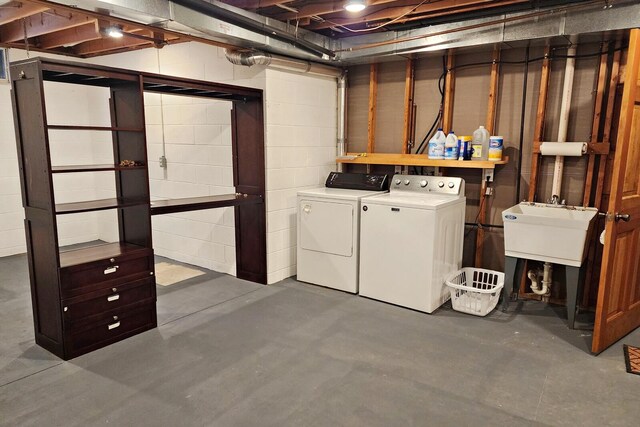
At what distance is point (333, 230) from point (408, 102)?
1536 mm

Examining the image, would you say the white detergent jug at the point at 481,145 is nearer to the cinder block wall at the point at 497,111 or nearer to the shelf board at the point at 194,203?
the cinder block wall at the point at 497,111

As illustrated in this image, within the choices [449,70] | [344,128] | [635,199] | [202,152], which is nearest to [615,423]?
[635,199]

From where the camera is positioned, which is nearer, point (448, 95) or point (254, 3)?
point (254, 3)

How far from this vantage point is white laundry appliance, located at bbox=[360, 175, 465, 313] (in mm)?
3551

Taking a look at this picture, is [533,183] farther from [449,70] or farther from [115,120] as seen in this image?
[115,120]

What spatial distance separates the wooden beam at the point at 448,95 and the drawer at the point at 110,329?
3.11 metres

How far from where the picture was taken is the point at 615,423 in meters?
2.21

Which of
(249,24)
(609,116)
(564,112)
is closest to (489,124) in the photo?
(564,112)

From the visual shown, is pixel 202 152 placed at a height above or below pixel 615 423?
above

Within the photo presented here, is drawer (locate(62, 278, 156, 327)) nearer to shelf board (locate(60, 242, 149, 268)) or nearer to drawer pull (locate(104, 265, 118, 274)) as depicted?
drawer pull (locate(104, 265, 118, 274))

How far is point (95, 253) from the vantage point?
3.06 metres

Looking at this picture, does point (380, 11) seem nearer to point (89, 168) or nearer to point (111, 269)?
point (89, 168)

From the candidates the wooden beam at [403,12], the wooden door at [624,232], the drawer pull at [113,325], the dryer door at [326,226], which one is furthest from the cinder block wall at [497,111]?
the drawer pull at [113,325]

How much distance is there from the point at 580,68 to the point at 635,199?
1270mm
